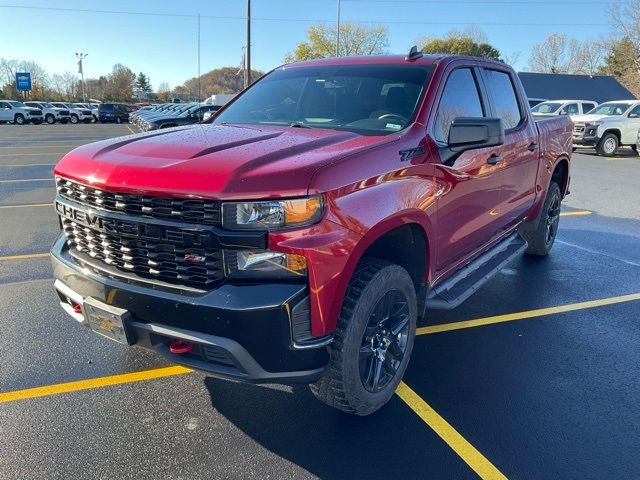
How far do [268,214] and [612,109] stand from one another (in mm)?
21693

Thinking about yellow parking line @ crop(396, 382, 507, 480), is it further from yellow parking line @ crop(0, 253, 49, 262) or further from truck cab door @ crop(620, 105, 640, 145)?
truck cab door @ crop(620, 105, 640, 145)

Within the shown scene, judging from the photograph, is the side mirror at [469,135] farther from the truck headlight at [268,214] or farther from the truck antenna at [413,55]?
the truck headlight at [268,214]

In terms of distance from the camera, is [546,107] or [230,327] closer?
[230,327]

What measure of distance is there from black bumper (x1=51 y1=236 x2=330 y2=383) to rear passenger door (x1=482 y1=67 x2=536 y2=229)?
258 cm

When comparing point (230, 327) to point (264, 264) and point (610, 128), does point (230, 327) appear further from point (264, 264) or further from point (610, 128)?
point (610, 128)

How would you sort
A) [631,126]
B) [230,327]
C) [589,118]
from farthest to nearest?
[589,118] < [631,126] < [230,327]

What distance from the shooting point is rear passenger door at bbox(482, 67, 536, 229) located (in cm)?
440

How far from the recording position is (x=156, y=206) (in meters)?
2.42

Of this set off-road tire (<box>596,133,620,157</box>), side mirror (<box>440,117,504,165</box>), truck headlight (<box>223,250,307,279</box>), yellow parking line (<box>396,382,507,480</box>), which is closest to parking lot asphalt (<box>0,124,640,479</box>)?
yellow parking line (<box>396,382,507,480</box>)

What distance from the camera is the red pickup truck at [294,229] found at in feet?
7.64

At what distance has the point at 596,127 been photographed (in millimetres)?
19188

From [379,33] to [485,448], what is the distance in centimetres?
6699

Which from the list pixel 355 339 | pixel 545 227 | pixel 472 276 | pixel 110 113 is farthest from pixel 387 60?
pixel 110 113

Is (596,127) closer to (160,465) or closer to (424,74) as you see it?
(424,74)
